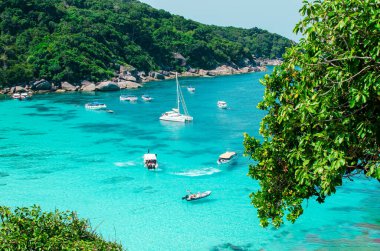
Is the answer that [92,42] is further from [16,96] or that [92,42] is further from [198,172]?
[198,172]

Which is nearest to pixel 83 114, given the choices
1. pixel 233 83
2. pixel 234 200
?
pixel 234 200

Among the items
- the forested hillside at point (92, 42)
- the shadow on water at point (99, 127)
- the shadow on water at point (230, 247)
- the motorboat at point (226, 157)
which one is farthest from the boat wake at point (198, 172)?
the forested hillside at point (92, 42)

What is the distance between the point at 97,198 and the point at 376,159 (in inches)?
1201

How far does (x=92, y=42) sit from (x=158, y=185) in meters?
96.0

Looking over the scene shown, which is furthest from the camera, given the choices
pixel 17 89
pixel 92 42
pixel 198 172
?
pixel 92 42

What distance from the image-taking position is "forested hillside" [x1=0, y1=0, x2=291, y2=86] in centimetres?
10894

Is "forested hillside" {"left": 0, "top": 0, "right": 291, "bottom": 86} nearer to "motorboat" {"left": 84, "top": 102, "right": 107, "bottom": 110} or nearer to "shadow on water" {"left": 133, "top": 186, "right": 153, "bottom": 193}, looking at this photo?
"motorboat" {"left": 84, "top": 102, "right": 107, "bottom": 110}

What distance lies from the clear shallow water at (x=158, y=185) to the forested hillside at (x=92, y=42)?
1393 inches

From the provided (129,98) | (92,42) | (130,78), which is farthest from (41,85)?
(130,78)

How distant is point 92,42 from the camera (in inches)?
4958

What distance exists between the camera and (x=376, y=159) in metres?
10.4

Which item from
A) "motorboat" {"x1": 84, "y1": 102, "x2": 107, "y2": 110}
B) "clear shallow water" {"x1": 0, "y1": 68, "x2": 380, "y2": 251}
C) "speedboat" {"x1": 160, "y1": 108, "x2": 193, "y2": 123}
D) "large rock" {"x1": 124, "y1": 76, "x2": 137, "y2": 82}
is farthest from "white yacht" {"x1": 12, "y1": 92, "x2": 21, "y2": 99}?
"speedboat" {"x1": 160, "y1": 108, "x2": 193, "y2": 123}

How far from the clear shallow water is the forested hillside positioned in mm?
35370

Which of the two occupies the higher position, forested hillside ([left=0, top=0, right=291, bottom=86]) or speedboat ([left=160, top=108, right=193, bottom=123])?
forested hillside ([left=0, top=0, right=291, bottom=86])
